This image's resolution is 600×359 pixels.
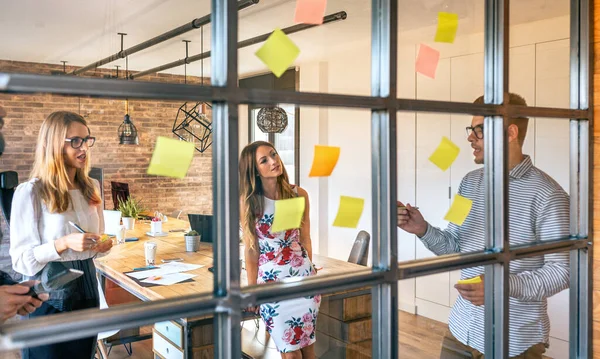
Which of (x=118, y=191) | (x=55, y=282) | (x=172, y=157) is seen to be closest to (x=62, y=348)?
(x=55, y=282)

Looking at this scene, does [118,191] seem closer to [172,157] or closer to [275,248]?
[275,248]

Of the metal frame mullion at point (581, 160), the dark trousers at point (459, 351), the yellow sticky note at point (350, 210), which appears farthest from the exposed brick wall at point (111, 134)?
the metal frame mullion at point (581, 160)

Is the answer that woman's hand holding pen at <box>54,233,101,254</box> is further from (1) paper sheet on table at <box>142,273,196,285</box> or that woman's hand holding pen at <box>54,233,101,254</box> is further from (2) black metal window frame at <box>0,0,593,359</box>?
(2) black metal window frame at <box>0,0,593,359</box>

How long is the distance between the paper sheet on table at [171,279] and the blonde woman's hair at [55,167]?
201mm

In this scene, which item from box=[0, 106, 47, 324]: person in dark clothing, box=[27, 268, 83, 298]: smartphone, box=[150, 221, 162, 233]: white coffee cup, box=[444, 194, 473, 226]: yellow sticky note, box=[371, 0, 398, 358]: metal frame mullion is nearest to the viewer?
box=[0, 106, 47, 324]: person in dark clothing

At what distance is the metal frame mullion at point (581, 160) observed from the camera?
112 centimetres

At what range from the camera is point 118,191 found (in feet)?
3.62

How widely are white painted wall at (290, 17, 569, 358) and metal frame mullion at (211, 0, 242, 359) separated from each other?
14 cm

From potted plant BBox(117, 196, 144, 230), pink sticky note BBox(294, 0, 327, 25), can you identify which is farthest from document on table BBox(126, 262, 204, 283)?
pink sticky note BBox(294, 0, 327, 25)

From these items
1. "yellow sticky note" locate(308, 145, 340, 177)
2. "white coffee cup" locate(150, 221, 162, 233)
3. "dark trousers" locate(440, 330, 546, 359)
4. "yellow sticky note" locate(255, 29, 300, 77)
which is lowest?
"dark trousers" locate(440, 330, 546, 359)

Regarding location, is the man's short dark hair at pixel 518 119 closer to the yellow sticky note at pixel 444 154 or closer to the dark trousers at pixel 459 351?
the yellow sticky note at pixel 444 154

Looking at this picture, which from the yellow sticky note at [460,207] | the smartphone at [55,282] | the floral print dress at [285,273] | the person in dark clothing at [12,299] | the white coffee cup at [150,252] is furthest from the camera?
the white coffee cup at [150,252]

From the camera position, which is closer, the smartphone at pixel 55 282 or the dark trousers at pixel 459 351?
the smartphone at pixel 55 282

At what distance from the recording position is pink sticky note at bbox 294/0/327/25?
2.70 feet
